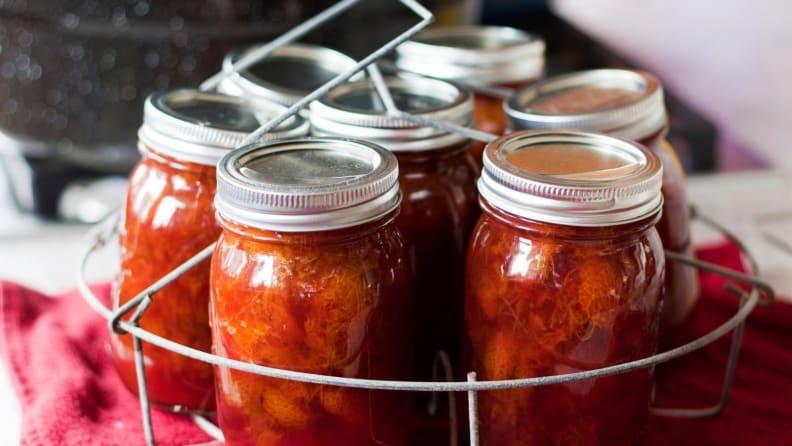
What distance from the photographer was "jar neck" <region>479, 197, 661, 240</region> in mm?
454

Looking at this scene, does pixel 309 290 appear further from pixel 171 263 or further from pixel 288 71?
pixel 288 71

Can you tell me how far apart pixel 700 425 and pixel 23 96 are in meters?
0.69

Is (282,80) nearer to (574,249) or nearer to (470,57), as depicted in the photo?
(470,57)

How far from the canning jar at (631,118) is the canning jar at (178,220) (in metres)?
0.16

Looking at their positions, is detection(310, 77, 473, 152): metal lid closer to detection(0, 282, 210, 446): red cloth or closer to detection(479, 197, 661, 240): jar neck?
detection(479, 197, 661, 240): jar neck

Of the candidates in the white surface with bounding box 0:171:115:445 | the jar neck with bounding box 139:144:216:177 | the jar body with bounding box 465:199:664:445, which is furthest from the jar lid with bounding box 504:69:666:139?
the white surface with bounding box 0:171:115:445

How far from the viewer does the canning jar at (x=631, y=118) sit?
0.56 metres

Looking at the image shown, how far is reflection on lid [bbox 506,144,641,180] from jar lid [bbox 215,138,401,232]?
0.08 metres

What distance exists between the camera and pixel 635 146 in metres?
0.50

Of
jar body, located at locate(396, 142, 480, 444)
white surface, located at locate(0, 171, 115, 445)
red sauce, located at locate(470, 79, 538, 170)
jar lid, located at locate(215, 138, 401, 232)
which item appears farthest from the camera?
white surface, located at locate(0, 171, 115, 445)

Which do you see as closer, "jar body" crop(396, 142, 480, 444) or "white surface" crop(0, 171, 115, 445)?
"jar body" crop(396, 142, 480, 444)

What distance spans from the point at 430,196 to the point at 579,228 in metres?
0.12

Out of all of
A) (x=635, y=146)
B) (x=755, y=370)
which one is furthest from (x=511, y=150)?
(x=755, y=370)

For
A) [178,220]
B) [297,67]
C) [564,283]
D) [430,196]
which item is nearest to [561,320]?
[564,283]
